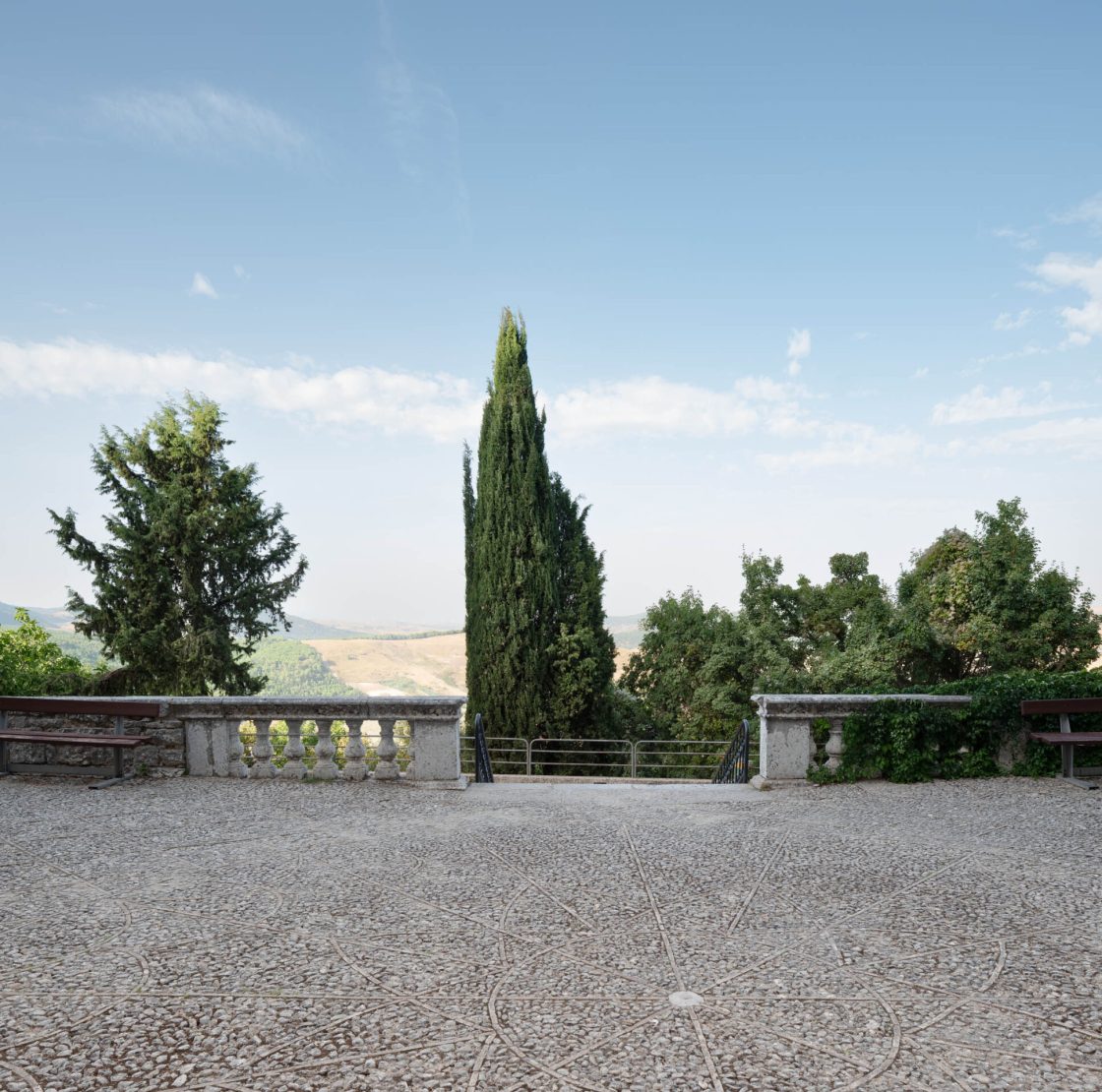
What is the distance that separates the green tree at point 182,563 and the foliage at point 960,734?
55.0 feet

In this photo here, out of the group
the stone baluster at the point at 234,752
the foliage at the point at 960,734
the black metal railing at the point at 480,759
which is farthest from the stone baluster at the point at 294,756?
the foliage at the point at 960,734

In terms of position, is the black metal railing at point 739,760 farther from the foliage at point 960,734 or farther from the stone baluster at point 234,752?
the stone baluster at point 234,752

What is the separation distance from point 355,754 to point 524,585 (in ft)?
37.8

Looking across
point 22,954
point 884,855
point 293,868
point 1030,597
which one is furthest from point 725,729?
point 22,954

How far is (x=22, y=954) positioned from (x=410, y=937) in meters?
1.88

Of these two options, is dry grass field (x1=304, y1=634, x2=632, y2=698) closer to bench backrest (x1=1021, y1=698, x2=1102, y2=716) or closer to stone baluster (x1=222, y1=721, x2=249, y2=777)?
stone baluster (x1=222, y1=721, x2=249, y2=777)

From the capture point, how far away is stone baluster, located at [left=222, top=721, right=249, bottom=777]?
8.36 m

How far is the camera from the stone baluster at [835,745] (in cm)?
816

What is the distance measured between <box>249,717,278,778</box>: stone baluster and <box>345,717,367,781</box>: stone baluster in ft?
2.87

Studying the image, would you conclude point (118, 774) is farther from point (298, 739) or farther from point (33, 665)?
point (33, 665)

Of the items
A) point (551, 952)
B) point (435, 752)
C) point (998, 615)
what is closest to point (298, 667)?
point (998, 615)

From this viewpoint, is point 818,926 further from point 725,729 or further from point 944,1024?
point 725,729

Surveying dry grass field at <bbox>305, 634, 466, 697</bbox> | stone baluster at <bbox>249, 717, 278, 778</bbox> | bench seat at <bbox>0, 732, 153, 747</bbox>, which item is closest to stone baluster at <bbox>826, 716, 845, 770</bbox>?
stone baluster at <bbox>249, 717, 278, 778</bbox>

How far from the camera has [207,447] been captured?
21.6 meters
